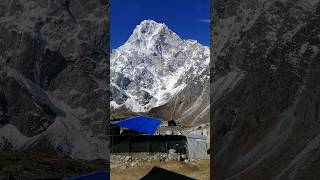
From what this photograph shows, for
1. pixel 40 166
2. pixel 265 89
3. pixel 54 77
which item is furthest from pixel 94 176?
pixel 265 89

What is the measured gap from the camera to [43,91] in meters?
6.32

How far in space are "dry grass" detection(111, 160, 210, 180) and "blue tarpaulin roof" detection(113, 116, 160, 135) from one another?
1318 mm

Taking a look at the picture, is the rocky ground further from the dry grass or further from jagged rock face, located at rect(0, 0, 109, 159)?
the dry grass

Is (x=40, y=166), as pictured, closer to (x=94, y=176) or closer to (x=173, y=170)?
(x=94, y=176)

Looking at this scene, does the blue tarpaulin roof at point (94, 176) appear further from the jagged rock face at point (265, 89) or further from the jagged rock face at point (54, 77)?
the jagged rock face at point (265, 89)

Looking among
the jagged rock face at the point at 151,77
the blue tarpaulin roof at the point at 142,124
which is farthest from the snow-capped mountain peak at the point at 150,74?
the blue tarpaulin roof at the point at 142,124

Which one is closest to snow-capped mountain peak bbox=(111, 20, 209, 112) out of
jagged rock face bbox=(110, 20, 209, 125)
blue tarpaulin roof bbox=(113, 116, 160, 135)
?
jagged rock face bbox=(110, 20, 209, 125)

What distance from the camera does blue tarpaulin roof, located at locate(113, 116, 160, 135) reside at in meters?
17.9

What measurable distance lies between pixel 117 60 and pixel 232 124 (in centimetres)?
19379

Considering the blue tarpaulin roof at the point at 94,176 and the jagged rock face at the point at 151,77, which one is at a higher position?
the jagged rock face at the point at 151,77

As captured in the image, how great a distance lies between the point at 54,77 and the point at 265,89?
9.07 ft

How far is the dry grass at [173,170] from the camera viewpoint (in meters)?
15.2

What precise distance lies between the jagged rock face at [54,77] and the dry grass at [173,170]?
878 centimetres

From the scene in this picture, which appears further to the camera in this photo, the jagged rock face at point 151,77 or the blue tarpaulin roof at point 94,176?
the jagged rock face at point 151,77
